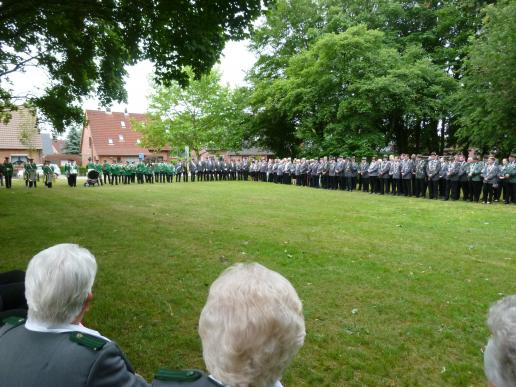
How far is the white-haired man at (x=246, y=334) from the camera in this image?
1436 mm

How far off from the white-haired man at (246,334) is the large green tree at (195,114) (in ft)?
130

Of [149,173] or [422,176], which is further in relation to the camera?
[149,173]

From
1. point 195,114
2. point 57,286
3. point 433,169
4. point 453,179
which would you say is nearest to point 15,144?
point 195,114

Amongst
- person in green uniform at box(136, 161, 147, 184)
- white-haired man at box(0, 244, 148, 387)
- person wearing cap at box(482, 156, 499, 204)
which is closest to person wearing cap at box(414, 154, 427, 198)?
person wearing cap at box(482, 156, 499, 204)

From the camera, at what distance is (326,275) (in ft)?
20.2

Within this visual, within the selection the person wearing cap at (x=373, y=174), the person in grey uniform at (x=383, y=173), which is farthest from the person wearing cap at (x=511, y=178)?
the person wearing cap at (x=373, y=174)

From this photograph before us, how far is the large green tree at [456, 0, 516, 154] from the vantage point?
1889 cm

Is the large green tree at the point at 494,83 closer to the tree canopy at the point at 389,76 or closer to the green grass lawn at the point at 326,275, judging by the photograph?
the tree canopy at the point at 389,76

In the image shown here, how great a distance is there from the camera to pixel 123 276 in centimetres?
618

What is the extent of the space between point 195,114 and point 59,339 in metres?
42.5

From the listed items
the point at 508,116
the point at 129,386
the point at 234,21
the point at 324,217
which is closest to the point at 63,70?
the point at 234,21

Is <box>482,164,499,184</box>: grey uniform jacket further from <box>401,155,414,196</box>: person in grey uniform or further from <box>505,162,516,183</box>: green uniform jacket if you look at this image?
<box>401,155,414,196</box>: person in grey uniform

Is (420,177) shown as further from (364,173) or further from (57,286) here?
(57,286)

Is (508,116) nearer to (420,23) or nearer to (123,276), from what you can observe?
(420,23)
